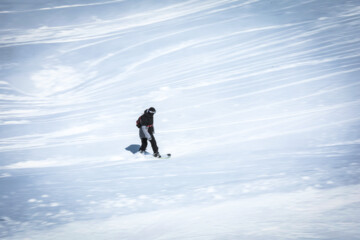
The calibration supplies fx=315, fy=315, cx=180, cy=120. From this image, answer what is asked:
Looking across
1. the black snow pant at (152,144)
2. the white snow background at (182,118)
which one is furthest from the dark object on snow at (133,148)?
the black snow pant at (152,144)

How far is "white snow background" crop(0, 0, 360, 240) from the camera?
13.8 feet

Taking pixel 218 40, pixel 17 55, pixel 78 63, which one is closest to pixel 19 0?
pixel 17 55

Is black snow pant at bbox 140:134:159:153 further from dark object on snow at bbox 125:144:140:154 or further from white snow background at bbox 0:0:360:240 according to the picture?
dark object on snow at bbox 125:144:140:154

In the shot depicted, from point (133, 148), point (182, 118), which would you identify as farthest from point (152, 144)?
point (182, 118)

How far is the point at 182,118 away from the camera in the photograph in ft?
27.1

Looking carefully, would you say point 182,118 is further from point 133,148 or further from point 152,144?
point 152,144

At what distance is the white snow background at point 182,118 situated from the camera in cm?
420

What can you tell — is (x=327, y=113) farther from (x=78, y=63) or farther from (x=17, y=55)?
(x=17, y=55)

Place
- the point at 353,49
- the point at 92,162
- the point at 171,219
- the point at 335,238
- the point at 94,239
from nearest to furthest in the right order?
the point at 335,238
the point at 94,239
the point at 171,219
the point at 92,162
the point at 353,49

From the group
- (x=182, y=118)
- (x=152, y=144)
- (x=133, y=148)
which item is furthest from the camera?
(x=182, y=118)

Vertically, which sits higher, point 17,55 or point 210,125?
point 17,55

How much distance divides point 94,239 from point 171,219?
0.99 metres

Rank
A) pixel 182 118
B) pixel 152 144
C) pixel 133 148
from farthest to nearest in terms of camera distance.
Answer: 1. pixel 182 118
2. pixel 133 148
3. pixel 152 144

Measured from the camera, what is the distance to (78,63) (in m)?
11.5
